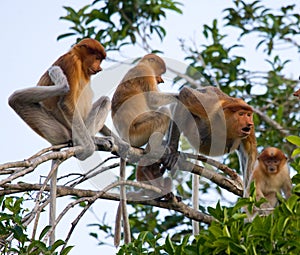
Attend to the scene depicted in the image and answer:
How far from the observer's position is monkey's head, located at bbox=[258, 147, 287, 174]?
5477 millimetres

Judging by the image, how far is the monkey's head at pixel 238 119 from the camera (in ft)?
16.7

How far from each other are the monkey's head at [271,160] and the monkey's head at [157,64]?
43.4 inches

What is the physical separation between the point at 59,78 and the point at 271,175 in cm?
200

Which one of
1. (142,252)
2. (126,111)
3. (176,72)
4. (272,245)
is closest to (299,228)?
(272,245)

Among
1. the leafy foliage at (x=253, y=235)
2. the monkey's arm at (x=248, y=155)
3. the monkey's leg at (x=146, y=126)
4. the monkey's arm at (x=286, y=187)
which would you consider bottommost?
the monkey's arm at (x=286, y=187)

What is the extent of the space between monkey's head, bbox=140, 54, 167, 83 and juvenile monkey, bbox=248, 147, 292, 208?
112cm

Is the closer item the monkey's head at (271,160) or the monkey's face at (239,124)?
the monkey's face at (239,124)

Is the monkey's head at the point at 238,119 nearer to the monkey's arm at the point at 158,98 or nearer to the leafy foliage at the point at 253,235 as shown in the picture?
the monkey's arm at the point at 158,98

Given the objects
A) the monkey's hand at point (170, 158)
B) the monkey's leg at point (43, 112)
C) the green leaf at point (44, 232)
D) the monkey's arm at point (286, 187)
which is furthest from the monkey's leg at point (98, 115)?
the green leaf at point (44, 232)

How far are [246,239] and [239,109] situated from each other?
104 inches

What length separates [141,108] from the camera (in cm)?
540

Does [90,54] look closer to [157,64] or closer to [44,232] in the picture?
[157,64]

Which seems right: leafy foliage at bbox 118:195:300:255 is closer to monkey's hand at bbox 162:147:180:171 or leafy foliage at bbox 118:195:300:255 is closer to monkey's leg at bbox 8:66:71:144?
monkey's hand at bbox 162:147:180:171

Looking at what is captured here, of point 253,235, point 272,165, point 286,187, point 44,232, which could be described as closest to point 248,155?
point 272,165
